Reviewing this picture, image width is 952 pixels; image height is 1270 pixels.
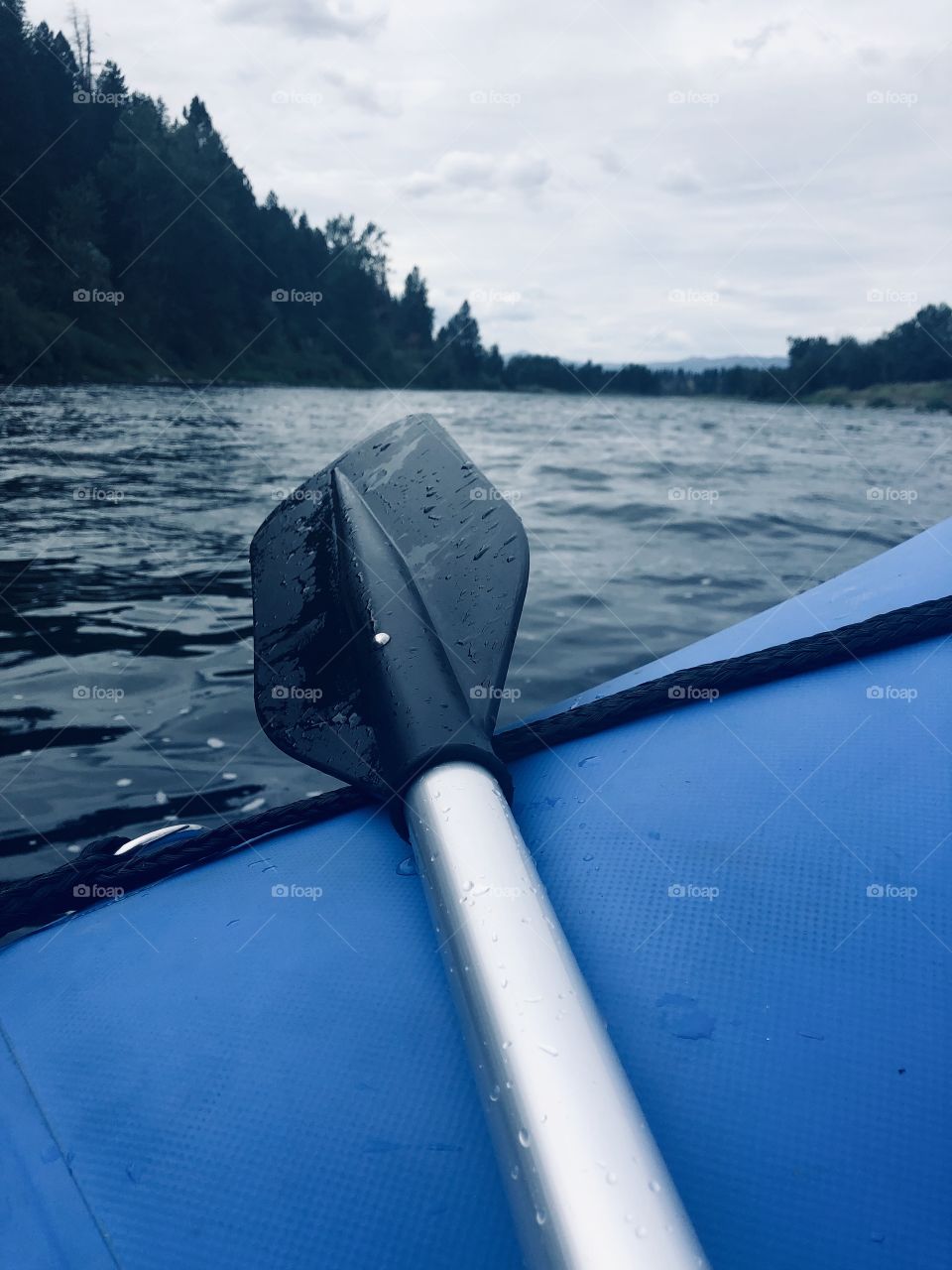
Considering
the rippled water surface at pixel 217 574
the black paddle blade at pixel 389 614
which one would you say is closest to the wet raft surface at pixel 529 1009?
the black paddle blade at pixel 389 614

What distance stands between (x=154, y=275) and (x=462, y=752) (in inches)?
1261

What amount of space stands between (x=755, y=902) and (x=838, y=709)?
1.59 ft

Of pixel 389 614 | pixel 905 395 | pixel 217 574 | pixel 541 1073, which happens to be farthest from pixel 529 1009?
pixel 905 395

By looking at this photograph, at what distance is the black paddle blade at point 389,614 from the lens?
1.39 m

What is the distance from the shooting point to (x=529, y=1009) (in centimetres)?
84

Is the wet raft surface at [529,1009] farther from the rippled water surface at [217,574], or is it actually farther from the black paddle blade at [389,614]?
the rippled water surface at [217,574]

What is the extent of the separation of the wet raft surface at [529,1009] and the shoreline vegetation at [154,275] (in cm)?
1903

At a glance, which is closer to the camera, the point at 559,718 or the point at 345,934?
the point at 345,934

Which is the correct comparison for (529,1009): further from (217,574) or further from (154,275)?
(154,275)

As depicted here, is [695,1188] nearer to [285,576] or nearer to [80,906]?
[80,906]

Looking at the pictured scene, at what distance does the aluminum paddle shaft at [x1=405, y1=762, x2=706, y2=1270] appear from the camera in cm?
64

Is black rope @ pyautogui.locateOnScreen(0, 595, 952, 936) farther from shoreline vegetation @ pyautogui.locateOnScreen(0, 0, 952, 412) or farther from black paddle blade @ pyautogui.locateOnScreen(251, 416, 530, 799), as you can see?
shoreline vegetation @ pyautogui.locateOnScreen(0, 0, 952, 412)

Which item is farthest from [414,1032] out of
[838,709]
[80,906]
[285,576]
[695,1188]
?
[285,576]

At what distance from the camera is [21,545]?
191 inches
